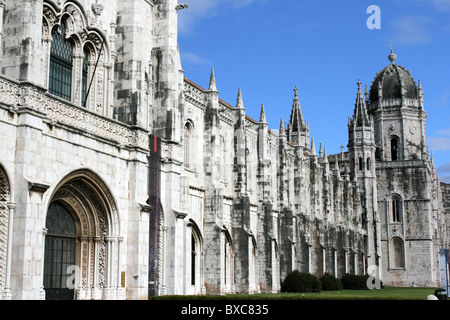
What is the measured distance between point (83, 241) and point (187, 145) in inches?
501

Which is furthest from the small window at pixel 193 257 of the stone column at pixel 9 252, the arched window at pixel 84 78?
the stone column at pixel 9 252

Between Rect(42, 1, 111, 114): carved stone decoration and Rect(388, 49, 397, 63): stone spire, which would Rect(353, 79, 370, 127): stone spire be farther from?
Rect(42, 1, 111, 114): carved stone decoration

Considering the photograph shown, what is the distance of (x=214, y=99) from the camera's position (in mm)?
33281

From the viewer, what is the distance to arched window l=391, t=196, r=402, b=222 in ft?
226

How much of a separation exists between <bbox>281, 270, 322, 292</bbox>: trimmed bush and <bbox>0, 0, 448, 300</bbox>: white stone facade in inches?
53.1

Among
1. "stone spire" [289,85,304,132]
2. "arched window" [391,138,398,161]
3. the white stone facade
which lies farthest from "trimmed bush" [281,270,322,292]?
"arched window" [391,138,398,161]

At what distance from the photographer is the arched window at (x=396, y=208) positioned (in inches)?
2717

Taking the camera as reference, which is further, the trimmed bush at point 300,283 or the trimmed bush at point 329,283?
the trimmed bush at point 329,283

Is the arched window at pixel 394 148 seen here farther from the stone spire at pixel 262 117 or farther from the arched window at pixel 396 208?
the stone spire at pixel 262 117

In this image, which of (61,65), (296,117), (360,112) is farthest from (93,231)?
(360,112)

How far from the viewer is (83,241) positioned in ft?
64.7

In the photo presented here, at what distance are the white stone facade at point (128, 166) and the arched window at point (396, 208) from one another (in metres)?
26.1

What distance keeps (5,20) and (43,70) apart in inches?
68.7
